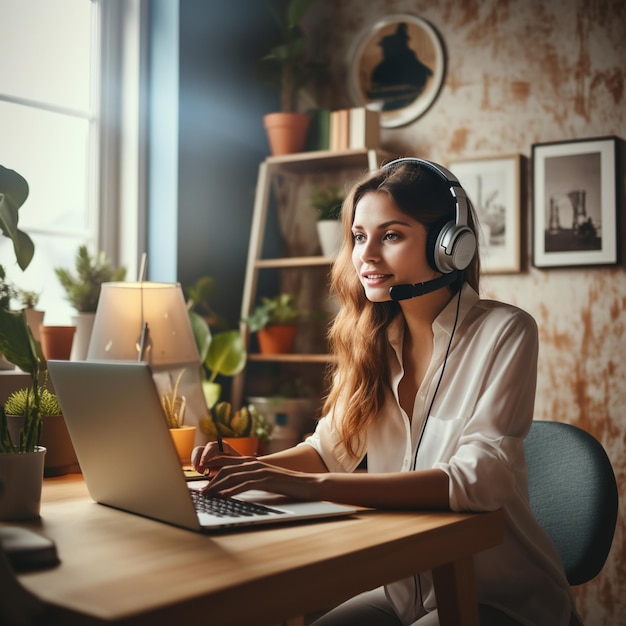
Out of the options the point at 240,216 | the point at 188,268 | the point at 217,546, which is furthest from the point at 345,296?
the point at 240,216

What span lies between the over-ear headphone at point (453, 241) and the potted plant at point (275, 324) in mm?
1484

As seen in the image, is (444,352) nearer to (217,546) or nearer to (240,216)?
(217,546)

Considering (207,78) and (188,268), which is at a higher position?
(207,78)

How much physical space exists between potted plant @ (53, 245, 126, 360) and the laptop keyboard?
1.27m

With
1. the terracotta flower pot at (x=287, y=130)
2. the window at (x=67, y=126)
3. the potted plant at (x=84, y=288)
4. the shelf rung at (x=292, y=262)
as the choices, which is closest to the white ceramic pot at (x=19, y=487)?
the potted plant at (x=84, y=288)

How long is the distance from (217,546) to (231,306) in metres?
2.17

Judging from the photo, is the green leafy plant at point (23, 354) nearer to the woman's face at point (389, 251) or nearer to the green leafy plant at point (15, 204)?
the green leafy plant at point (15, 204)

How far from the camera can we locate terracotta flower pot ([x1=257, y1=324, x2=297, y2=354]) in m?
3.02

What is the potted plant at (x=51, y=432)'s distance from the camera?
161 cm

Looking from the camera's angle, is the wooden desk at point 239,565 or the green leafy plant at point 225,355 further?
the green leafy plant at point 225,355

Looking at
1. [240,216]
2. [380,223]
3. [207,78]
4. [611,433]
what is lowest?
[611,433]

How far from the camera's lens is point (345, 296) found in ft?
5.69

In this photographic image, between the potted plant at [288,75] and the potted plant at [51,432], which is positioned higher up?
the potted plant at [288,75]

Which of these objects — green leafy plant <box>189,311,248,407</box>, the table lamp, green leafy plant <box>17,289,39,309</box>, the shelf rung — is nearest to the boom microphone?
the table lamp
